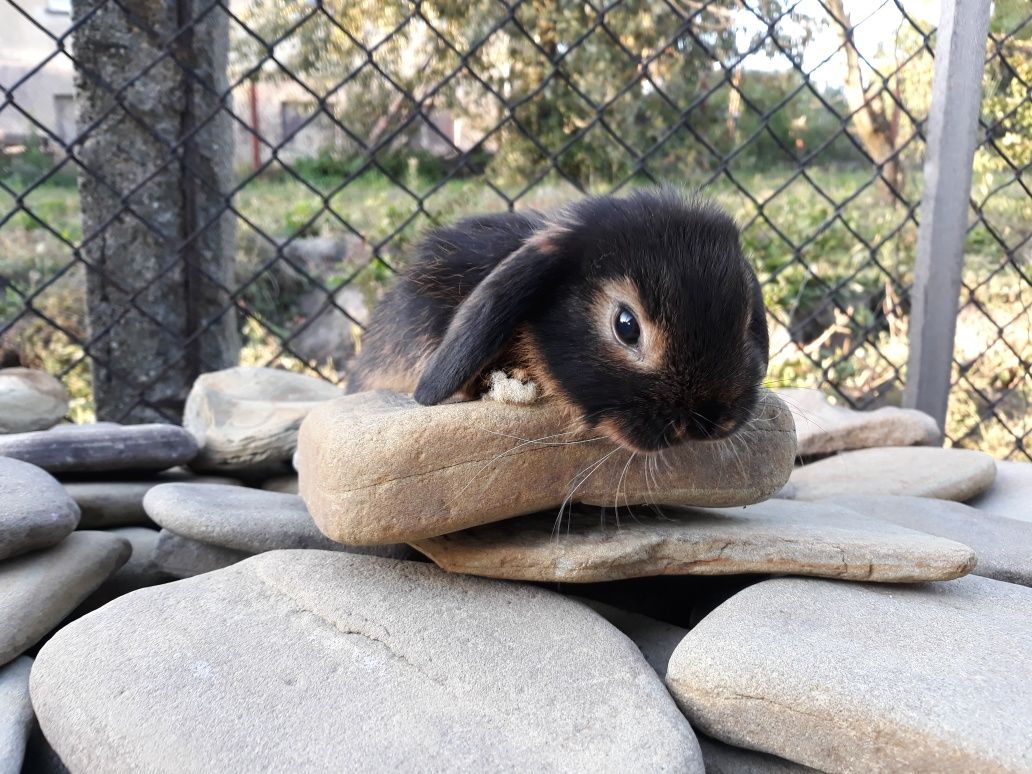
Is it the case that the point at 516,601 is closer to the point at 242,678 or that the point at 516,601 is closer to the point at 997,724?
the point at 242,678

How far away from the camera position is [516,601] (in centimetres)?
195

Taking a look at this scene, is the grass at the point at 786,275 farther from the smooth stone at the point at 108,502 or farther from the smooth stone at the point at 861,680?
the smooth stone at the point at 861,680

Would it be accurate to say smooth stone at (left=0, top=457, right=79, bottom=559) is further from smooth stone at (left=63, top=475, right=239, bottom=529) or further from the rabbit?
the rabbit

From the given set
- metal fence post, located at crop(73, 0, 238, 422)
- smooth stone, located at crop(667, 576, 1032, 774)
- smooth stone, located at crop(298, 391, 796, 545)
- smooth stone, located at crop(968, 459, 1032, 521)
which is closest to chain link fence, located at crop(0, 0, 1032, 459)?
metal fence post, located at crop(73, 0, 238, 422)

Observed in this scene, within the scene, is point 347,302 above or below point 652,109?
below

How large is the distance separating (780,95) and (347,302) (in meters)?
4.14

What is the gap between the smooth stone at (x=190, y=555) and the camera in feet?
7.59

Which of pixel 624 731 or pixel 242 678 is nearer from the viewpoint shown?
pixel 624 731

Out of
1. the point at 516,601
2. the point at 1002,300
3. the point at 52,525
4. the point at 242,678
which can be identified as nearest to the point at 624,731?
the point at 516,601

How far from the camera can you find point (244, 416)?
306 cm

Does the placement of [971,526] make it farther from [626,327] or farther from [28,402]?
[28,402]

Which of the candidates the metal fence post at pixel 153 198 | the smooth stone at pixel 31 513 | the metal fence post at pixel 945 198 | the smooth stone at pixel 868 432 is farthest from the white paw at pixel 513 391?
the metal fence post at pixel 945 198

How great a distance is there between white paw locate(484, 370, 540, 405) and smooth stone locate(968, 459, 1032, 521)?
163 centimetres

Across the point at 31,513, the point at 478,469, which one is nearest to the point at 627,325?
the point at 478,469
